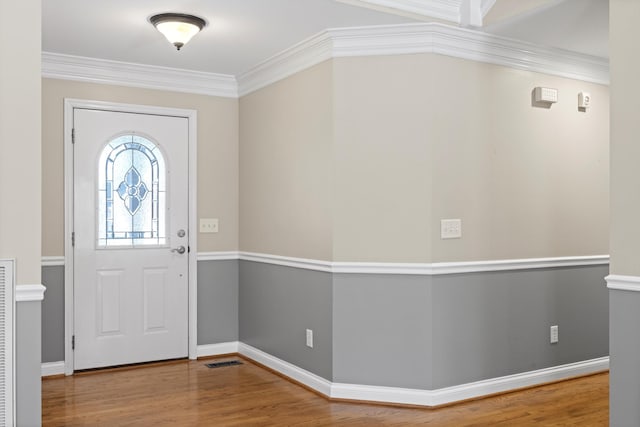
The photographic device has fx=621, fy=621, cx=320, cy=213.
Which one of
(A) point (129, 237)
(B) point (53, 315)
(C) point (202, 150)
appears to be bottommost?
(B) point (53, 315)

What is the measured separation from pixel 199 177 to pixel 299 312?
1.50 meters

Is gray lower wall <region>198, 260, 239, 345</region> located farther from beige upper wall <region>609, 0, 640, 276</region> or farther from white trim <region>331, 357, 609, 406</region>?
beige upper wall <region>609, 0, 640, 276</region>

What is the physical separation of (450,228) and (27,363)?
249 centimetres

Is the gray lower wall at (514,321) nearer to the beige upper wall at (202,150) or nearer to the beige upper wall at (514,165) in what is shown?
the beige upper wall at (514,165)

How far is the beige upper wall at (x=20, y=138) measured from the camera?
2.65m

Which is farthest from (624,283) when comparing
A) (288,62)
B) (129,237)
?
(129,237)

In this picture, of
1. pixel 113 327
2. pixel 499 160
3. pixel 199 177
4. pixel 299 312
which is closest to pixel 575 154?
pixel 499 160

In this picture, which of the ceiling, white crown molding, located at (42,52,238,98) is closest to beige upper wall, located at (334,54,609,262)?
the ceiling

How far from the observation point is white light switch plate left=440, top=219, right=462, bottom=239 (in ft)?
12.8

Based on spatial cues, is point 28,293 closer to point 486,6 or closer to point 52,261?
point 52,261

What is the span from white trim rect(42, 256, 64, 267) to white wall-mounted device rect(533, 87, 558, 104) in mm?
3618

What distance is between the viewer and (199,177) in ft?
16.8

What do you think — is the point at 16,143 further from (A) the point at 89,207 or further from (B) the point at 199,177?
(B) the point at 199,177

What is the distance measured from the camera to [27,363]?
270 cm
